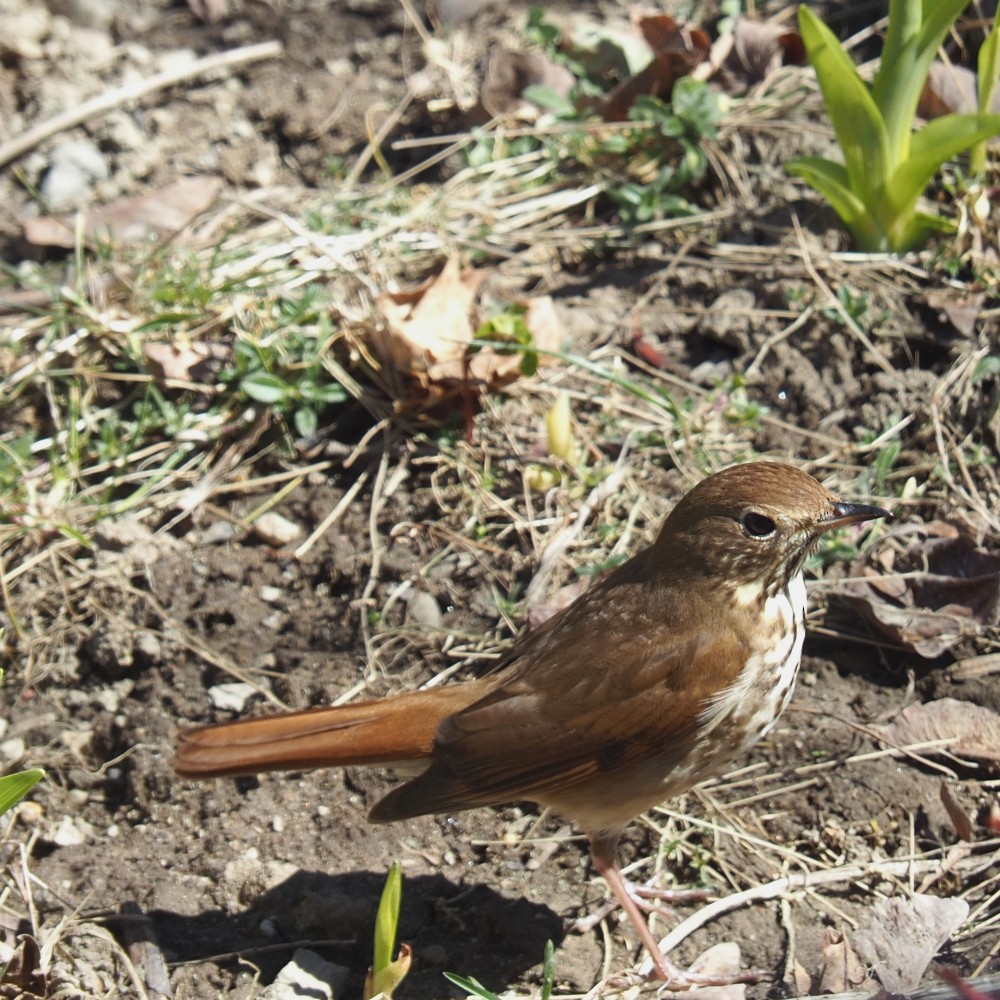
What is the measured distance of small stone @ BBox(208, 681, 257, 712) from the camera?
422 centimetres

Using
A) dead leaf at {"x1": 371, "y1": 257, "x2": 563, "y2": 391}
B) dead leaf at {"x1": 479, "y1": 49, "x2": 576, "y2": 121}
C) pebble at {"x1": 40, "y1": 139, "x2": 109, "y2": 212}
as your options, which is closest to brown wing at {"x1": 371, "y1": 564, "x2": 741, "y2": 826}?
dead leaf at {"x1": 371, "y1": 257, "x2": 563, "y2": 391}

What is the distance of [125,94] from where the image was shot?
20.2 ft

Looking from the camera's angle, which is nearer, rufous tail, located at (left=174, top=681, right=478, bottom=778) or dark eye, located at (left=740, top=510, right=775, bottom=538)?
dark eye, located at (left=740, top=510, right=775, bottom=538)

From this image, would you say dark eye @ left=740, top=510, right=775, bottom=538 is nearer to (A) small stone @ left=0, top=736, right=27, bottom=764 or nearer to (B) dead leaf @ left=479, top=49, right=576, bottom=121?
(A) small stone @ left=0, top=736, right=27, bottom=764

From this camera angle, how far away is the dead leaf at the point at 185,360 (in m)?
5.00

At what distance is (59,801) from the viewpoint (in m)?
4.07

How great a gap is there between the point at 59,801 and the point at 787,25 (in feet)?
14.7

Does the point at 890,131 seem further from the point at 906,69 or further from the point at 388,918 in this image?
the point at 388,918

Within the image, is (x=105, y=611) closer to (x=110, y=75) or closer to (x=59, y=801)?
(x=59, y=801)

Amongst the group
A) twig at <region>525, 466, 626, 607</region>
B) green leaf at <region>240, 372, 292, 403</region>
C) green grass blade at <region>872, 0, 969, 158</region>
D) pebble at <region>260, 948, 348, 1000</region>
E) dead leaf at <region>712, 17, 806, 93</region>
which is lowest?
pebble at <region>260, 948, 348, 1000</region>

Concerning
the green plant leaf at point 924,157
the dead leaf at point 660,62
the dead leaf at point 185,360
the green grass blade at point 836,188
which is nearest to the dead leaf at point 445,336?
the dead leaf at point 185,360

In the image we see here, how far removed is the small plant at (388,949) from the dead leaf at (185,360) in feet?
8.11

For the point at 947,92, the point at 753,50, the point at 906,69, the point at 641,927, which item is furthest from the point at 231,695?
the point at 947,92

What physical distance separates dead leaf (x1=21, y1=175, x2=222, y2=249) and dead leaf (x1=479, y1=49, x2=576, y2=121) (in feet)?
4.37
